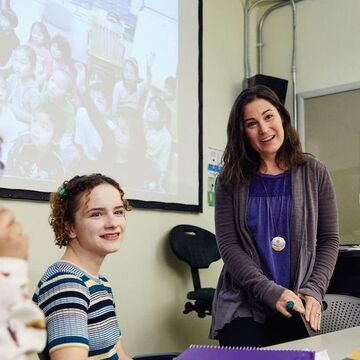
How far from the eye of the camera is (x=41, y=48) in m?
2.26

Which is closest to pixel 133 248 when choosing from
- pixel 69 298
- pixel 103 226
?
pixel 103 226

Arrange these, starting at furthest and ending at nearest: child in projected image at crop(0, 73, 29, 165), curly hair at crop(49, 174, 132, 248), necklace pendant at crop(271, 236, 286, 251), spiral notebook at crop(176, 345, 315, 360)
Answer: child in projected image at crop(0, 73, 29, 165)
necklace pendant at crop(271, 236, 286, 251)
curly hair at crop(49, 174, 132, 248)
spiral notebook at crop(176, 345, 315, 360)

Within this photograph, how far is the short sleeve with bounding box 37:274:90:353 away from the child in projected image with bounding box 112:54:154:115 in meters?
1.57

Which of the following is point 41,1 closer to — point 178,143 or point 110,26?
point 110,26

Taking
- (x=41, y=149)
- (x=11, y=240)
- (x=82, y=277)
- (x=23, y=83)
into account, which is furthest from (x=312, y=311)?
(x=23, y=83)

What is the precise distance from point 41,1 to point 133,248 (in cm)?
125

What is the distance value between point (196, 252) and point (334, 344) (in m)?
1.64

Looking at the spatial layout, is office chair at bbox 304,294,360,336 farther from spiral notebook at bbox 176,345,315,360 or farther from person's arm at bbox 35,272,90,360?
person's arm at bbox 35,272,90,360

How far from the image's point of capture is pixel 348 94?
3.29m

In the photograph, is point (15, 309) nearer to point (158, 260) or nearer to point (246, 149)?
point (246, 149)

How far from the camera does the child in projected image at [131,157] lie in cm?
257

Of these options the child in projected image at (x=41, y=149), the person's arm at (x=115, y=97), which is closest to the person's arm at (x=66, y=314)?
the child in projected image at (x=41, y=149)

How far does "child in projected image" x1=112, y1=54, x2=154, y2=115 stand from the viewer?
2.59 metres

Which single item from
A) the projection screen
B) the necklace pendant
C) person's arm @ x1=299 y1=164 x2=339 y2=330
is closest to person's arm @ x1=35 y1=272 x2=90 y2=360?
the necklace pendant
